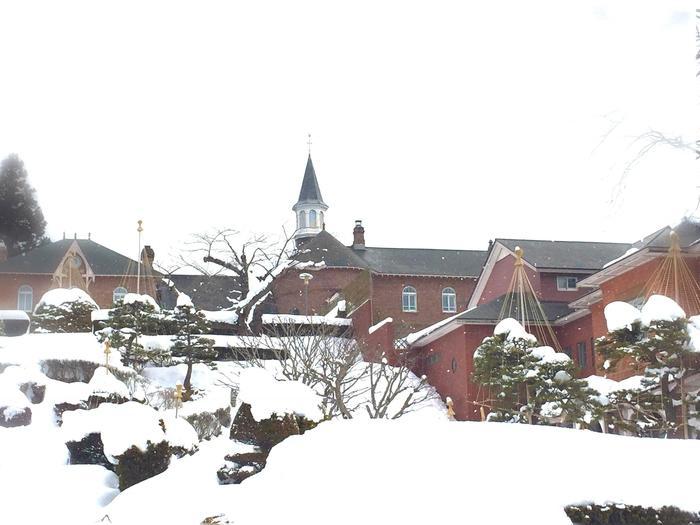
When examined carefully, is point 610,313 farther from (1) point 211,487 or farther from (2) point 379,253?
(2) point 379,253

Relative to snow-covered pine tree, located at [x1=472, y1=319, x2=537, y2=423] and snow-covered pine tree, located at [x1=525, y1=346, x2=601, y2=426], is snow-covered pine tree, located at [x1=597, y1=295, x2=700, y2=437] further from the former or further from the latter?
snow-covered pine tree, located at [x1=472, y1=319, x2=537, y2=423]

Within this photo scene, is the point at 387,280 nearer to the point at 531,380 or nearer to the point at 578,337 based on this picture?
the point at 578,337

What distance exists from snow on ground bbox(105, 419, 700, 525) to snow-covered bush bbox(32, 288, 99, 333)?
2375cm

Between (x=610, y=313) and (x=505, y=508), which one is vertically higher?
(x=610, y=313)

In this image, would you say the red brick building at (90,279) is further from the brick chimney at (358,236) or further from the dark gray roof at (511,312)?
the dark gray roof at (511,312)

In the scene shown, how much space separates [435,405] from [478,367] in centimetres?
1187

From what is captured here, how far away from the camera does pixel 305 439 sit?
10.8m

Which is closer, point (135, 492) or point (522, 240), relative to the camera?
point (135, 492)

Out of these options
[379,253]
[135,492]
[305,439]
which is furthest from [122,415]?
[379,253]

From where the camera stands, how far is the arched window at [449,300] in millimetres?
51469

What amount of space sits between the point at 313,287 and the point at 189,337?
664 inches

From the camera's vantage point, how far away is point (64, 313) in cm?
3434

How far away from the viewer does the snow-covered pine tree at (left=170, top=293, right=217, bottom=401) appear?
33.6 meters

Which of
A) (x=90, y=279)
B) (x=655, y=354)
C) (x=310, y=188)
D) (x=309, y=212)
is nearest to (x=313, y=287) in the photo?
(x=90, y=279)
